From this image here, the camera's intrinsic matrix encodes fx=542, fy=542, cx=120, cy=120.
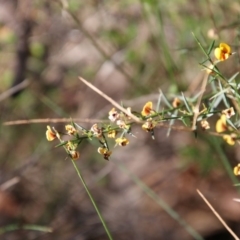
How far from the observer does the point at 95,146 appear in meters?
1.61

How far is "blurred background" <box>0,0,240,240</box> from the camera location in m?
1.56

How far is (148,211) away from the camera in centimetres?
171

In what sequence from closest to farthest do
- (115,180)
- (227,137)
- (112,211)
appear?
(227,137) → (112,211) → (115,180)

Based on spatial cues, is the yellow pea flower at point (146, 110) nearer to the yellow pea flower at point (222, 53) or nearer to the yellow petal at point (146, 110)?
the yellow petal at point (146, 110)

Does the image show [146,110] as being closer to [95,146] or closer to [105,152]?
[105,152]

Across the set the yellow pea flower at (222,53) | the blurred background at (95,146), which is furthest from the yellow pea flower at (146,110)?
the blurred background at (95,146)

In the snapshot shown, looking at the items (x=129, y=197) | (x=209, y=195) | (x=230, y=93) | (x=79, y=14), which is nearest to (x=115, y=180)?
(x=129, y=197)

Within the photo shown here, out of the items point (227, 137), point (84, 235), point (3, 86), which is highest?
point (3, 86)

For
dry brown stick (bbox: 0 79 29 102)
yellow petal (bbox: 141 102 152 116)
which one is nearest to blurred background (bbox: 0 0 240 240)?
dry brown stick (bbox: 0 79 29 102)

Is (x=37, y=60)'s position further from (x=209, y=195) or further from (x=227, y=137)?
(x=227, y=137)

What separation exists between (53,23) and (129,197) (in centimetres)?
68

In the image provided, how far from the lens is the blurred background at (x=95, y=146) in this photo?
5.12 ft

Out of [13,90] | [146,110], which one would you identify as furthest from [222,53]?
[13,90]

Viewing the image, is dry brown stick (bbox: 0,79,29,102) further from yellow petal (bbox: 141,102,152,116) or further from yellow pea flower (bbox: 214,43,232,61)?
yellow pea flower (bbox: 214,43,232,61)
